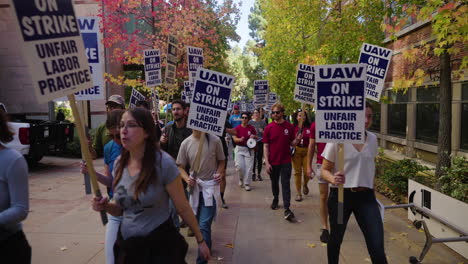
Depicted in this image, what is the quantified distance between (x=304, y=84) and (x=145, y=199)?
6883 millimetres

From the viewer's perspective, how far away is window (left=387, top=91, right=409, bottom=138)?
15352mm

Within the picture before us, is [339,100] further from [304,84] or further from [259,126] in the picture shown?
[259,126]

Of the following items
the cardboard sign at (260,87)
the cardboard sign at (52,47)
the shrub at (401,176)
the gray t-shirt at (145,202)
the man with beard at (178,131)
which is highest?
the cardboard sign at (260,87)

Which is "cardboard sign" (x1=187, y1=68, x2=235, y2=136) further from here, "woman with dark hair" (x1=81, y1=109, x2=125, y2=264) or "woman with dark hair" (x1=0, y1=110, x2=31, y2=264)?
"woman with dark hair" (x1=0, y1=110, x2=31, y2=264)

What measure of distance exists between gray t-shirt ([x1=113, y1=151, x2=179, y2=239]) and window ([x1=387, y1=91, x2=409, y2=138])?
14055mm

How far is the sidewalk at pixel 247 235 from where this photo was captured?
5.23m

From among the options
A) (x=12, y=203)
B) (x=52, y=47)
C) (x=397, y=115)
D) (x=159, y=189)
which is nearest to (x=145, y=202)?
(x=159, y=189)

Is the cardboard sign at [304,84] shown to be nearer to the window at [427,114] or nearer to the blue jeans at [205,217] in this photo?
the blue jeans at [205,217]

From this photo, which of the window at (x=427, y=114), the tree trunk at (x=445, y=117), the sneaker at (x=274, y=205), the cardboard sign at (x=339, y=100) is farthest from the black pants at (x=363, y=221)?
the window at (x=427, y=114)

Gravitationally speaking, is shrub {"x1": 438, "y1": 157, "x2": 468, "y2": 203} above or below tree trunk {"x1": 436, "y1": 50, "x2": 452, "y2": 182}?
below

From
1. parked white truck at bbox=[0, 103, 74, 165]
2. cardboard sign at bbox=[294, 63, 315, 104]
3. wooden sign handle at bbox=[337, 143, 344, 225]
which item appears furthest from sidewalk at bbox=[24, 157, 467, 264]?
parked white truck at bbox=[0, 103, 74, 165]

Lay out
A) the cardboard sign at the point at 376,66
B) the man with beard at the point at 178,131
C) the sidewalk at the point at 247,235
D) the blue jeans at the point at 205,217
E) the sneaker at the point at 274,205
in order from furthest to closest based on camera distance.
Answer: the sneaker at the point at 274,205
the cardboard sign at the point at 376,66
the man with beard at the point at 178,131
the sidewalk at the point at 247,235
the blue jeans at the point at 205,217

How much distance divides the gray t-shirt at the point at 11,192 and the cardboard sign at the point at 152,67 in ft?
22.6

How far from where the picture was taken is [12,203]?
2.55 metres
